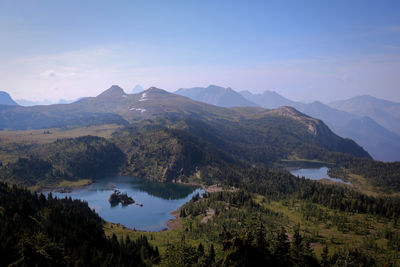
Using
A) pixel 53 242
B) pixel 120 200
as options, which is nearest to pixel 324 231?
pixel 53 242

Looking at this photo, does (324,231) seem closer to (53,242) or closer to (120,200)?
(53,242)

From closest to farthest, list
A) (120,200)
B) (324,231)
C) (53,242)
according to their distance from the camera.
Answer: (53,242) → (324,231) → (120,200)

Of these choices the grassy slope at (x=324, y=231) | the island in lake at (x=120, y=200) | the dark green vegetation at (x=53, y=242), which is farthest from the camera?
the island in lake at (x=120, y=200)

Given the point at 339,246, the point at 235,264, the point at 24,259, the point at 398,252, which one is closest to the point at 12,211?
the point at 24,259

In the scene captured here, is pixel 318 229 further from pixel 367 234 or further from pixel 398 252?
pixel 398 252

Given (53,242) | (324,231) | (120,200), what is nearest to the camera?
(53,242)

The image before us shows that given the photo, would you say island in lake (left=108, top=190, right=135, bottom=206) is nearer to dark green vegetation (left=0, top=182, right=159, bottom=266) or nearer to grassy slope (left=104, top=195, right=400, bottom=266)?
grassy slope (left=104, top=195, right=400, bottom=266)

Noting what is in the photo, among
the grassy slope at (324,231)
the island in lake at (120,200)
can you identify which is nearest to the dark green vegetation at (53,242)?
the grassy slope at (324,231)

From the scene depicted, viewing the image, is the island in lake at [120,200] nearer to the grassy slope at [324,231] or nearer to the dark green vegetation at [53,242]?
the grassy slope at [324,231]
